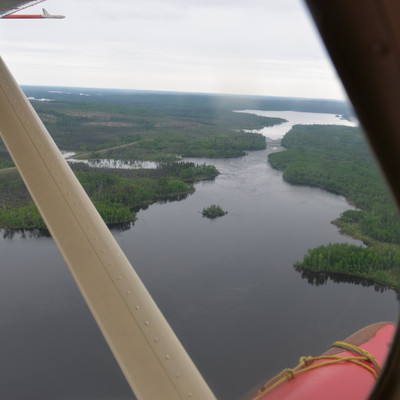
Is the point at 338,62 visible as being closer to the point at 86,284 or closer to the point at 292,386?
the point at 86,284

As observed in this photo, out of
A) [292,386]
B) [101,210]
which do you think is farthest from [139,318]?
[101,210]

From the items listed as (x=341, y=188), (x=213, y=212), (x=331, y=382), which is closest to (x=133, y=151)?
(x=213, y=212)

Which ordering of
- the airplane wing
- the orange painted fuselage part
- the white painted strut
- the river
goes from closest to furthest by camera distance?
the white painted strut
the airplane wing
the orange painted fuselage part
the river

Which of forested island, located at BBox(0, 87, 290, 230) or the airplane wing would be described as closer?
the airplane wing

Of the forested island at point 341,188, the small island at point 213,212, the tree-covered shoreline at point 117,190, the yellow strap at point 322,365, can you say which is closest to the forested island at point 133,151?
the tree-covered shoreline at point 117,190

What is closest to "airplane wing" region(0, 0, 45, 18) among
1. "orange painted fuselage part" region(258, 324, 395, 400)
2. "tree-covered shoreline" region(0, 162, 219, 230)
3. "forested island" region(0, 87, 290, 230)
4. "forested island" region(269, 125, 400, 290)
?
"orange painted fuselage part" region(258, 324, 395, 400)

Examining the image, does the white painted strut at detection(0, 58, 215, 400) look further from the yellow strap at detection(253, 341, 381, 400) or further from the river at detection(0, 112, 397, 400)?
the river at detection(0, 112, 397, 400)

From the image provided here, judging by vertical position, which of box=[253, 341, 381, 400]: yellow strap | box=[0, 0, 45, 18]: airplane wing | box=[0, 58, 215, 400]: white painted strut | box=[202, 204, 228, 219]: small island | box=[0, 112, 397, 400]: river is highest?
box=[0, 0, 45, 18]: airplane wing
